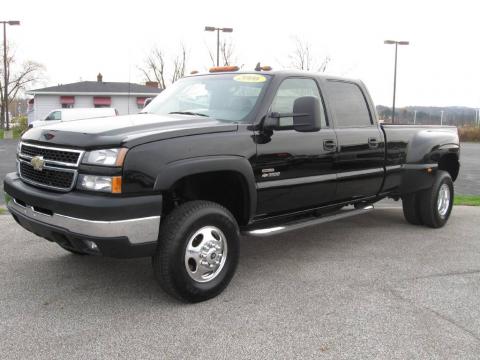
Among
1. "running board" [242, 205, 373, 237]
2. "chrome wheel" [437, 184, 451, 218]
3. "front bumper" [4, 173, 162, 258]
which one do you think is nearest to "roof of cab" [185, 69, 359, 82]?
"running board" [242, 205, 373, 237]

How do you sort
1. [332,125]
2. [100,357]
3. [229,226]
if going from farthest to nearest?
1. [332,125]
2. [229,226]
3. [100,357]

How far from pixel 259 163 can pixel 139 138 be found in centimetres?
113

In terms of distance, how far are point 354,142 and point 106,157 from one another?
2773 millimetres

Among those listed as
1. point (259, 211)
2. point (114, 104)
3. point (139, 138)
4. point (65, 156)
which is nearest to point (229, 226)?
point (259, 211)

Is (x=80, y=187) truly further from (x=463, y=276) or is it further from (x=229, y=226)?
(x=463, y=276)

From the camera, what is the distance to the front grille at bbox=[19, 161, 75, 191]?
351 centimetres

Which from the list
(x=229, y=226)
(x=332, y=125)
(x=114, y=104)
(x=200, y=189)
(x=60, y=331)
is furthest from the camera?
(x=114, y=104)

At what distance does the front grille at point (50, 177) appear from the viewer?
3506mm

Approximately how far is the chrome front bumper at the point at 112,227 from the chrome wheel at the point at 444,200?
457 cm

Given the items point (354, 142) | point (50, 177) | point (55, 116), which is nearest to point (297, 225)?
point (354, 142)

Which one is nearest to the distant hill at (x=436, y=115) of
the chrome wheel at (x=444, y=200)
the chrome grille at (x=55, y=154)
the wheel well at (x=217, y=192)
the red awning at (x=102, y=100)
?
the red awning at (x=102, y=100)

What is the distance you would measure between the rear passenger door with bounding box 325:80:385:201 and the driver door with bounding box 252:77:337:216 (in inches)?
6.1

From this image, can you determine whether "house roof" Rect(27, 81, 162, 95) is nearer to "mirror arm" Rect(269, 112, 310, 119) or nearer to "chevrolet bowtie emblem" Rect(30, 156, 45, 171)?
"mirror arm" Rect(269, 112, 310, 119)

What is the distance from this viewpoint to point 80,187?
341 cm
